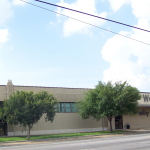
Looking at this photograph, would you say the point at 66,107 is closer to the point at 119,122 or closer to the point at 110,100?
the point at 110,100

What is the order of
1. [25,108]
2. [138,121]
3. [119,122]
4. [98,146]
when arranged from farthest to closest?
[138,121]
[119,122]
[25,108]
[98,146]

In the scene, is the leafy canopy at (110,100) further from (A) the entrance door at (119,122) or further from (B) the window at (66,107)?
(A) the entrance door at (119,122)

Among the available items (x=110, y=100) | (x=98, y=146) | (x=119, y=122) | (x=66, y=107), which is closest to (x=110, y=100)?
(x=110, y=100)

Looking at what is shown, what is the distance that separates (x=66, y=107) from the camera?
3762 cm

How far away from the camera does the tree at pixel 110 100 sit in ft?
108

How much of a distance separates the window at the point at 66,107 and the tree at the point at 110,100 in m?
2.67

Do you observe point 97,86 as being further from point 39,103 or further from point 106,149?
point 106,149

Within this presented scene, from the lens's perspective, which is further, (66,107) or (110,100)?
(66,107)

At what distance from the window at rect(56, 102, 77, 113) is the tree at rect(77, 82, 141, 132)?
2.67 meters

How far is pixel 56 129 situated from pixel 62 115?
6.82 ft

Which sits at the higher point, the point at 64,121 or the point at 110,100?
the point at 110,100

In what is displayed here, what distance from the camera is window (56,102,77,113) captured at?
121 ft

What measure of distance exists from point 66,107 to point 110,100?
724 centimetres

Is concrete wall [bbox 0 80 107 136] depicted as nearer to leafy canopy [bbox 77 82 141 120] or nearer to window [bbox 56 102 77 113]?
window [bbox 56 102 77 113]
